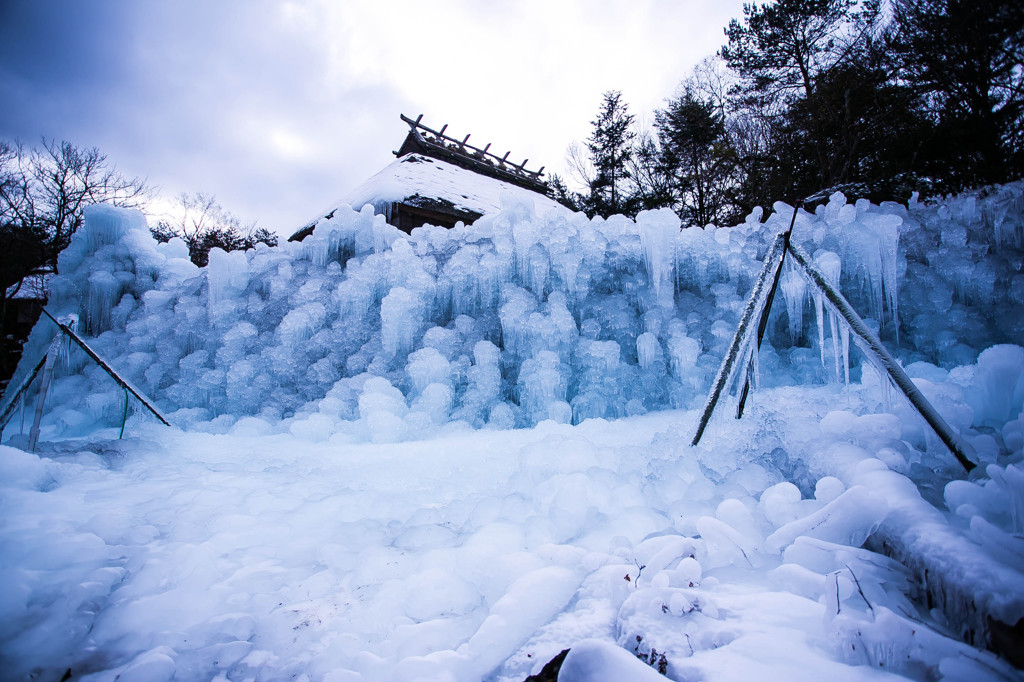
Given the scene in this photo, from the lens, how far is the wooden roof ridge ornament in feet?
35.3

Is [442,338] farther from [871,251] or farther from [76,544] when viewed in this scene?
[871,251]

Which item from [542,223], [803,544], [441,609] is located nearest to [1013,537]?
[803,544]

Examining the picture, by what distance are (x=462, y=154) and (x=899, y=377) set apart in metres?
11.8

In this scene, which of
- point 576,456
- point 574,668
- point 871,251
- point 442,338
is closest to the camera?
point 574,668

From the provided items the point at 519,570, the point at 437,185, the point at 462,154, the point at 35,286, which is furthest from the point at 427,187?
the point at 35,286

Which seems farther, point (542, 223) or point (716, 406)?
point (542, 223)

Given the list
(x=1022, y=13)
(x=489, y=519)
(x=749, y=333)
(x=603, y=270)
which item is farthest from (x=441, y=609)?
(x=1022, y=13)

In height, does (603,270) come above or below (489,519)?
above

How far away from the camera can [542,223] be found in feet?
13.9

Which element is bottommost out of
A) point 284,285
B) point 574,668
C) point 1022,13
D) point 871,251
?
point 574,668

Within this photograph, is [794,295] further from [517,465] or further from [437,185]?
[437,185]

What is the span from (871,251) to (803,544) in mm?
3884

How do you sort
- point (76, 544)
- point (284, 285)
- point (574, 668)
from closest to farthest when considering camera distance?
point (574, 668) → point (76, 544) → point (284, 285)

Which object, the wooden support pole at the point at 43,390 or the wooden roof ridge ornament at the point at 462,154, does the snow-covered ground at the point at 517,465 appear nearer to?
the wooden support pole at the point at 43,390
